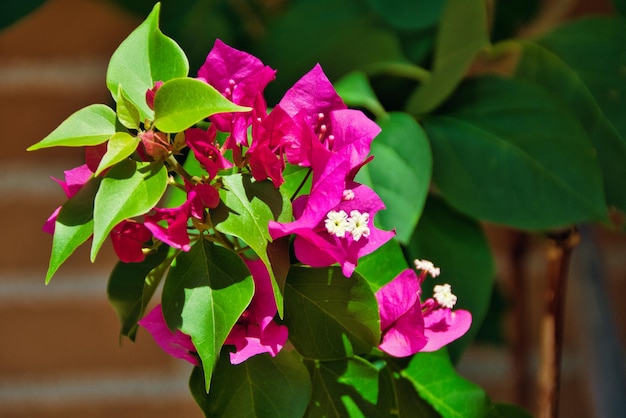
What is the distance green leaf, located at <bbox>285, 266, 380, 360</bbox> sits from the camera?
321 millimetres

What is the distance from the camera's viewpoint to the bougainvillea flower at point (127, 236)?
304 mm

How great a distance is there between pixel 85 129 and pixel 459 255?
0.33 metres

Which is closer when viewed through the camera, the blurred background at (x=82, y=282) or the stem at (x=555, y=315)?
the stem at (x=555, y=315)

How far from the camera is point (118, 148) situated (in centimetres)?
28

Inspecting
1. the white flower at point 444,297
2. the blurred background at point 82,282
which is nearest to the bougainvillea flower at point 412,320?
the white flower at point 444,297

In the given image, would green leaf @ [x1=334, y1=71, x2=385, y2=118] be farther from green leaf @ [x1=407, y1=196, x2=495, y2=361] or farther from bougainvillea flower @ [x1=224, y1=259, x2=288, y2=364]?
bougainvillea flower @ [x1=224, y1=259, x2=288, y2=364]

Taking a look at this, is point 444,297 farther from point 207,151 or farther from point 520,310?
point 520,310

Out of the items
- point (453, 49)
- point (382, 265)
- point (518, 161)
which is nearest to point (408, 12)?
point (453, 49)

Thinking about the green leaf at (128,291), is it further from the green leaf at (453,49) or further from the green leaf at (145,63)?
the green leaf at (453,49)

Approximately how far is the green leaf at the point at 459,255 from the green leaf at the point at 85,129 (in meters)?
0.27

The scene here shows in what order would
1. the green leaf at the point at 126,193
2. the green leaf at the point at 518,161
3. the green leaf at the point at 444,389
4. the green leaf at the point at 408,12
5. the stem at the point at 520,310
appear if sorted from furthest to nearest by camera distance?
the stem at the point at 520,310, the green leaf at the point at 408,12, the green leaf at the point at 518,161, the green leaf at the point at 444,389, the green leaf at the point at 126,193

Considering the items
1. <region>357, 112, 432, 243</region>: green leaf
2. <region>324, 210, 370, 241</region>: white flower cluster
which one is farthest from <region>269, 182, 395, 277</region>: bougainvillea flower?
<region>357, 112, 432, 243</region>: green leaf

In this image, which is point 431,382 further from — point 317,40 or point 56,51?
point 56,51

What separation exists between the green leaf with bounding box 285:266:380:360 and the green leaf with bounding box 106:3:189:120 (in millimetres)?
94
